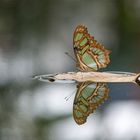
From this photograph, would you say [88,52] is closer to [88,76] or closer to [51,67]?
[88,76]

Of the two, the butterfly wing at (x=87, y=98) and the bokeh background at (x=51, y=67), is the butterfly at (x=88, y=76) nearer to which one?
the butterfly wing at (x=87, y=98)

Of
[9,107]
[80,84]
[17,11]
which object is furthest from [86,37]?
[17,11]

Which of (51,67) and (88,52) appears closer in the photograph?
Result: (88,52)

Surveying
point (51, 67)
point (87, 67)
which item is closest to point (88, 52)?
point (87, 67)

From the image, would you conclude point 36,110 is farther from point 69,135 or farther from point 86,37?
point 86,37

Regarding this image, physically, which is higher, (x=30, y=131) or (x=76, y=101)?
(x=76, y=101)

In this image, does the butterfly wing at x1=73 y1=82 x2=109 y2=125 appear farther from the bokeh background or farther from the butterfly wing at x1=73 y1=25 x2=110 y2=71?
the bokeh background

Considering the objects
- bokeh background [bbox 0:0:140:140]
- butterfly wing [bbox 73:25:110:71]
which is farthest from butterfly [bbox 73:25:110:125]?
bokeh background [bbox 0:0:140:140]
